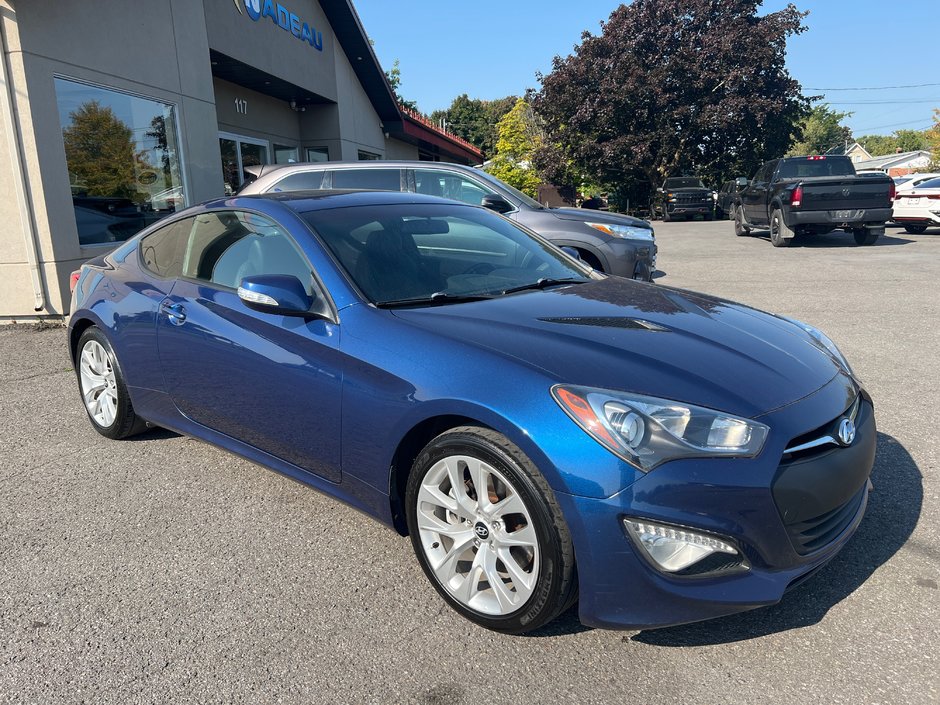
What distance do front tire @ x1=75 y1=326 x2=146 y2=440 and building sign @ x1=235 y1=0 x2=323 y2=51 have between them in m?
10.6

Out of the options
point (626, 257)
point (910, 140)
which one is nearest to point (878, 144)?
point (910, 140)

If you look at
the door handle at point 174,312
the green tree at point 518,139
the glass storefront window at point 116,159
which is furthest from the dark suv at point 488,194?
the green tree at point 518,139

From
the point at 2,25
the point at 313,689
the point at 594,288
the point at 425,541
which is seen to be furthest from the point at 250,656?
the point at 2,25

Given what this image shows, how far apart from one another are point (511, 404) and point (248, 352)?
1454 millimetres

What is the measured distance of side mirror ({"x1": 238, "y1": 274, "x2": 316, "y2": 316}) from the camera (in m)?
3.01

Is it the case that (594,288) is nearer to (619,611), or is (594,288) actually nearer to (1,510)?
(619,611)

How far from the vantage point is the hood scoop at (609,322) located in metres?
2.92

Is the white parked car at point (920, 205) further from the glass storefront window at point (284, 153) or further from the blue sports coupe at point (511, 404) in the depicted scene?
the blue sports coupe at point (511, 404)

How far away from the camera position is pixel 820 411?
99.2 inches

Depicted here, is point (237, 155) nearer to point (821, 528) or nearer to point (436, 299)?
point (436, 299)

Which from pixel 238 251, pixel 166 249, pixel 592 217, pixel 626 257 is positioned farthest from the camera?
pixel 592 217

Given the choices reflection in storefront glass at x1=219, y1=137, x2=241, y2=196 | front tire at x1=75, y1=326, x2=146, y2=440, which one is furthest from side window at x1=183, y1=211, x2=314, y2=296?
reflection in storefront glass at x1=219, y1=137, x2=241, y2=196

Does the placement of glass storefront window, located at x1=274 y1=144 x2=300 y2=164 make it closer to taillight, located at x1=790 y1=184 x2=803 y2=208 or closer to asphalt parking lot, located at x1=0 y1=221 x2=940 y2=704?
taillight, located at x1=790 y1=184 x2=803 y2=208

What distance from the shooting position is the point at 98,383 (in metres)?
4.54
